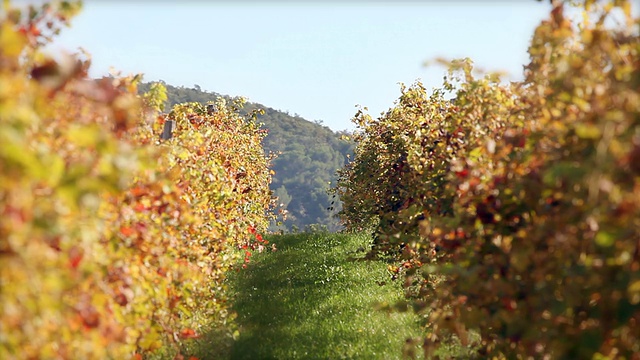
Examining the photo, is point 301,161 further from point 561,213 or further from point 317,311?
point 561,213

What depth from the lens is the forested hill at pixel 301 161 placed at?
130 metres

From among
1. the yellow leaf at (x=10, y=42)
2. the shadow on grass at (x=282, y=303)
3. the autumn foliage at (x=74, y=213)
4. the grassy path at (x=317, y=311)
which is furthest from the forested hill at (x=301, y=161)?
the yellow leaf at (x=10, y=42)

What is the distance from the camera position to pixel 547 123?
4691 mm

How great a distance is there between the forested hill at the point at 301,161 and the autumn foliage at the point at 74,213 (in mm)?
119490

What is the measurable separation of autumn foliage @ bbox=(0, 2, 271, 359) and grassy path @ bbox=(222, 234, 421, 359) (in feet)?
7.14

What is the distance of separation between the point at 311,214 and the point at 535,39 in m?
125

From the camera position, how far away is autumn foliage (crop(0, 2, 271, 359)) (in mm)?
3066

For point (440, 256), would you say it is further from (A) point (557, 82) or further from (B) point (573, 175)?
(B) point (573, 175)

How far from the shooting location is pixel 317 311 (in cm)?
1203

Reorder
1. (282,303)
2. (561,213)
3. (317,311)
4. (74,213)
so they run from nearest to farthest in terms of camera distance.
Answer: (74,213) < (561,213) < (317,311) < (282,303)

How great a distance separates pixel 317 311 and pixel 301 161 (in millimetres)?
123393

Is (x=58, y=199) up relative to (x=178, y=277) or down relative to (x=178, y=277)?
up

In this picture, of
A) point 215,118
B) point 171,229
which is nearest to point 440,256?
point 171,229

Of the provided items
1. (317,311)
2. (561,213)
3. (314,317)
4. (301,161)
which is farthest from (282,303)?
(301,161)
